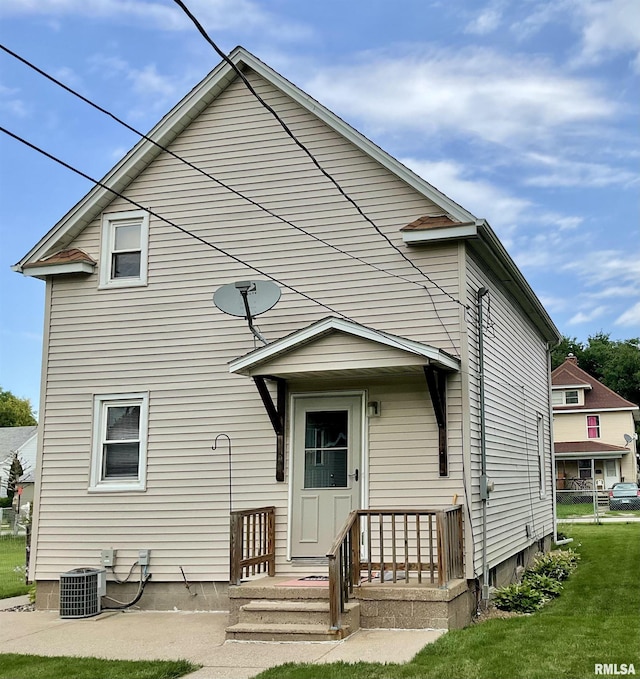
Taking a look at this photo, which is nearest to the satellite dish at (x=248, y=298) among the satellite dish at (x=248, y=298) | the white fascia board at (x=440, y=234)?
the satellite dish at (x=248, y=298)

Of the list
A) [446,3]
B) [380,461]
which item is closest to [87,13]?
[446,3]

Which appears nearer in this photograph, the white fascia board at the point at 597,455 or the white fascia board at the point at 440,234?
the white fascia board at the point at 440,234

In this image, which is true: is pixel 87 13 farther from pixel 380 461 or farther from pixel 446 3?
pixel 380 461

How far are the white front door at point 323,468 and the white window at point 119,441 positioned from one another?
2.28 m

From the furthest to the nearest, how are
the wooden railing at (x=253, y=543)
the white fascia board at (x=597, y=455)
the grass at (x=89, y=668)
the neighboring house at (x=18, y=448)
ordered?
the neighboring house at (x=18, y=448), the white fascia board at (x=597, y=455), the wooden railing at (x=253, y=543), the grass at (x=89, y=668)

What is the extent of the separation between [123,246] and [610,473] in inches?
1473

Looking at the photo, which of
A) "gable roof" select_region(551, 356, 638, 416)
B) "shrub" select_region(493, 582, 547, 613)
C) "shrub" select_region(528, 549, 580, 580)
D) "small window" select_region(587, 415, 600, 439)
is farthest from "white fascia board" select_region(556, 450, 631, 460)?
"shrub" select_region(493, 582, 547, 613)

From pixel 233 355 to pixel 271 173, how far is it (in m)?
2.68

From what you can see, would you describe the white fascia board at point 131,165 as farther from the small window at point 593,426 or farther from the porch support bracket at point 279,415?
the small window at point 593,426

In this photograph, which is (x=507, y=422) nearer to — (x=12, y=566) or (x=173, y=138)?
(x=173, y=138)

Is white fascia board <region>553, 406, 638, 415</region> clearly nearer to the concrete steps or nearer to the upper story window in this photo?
the upper story window

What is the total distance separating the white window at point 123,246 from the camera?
1219 cm

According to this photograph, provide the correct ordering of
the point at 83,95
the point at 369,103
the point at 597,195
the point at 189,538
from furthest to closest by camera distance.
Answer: the point at 597,195
the point at 369,103
the point at 189,538
the point at 83,95

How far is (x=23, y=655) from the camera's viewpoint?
8.30m
